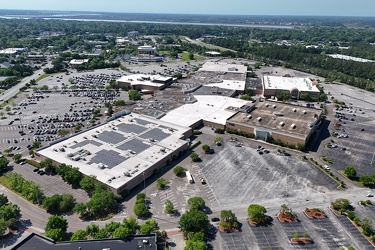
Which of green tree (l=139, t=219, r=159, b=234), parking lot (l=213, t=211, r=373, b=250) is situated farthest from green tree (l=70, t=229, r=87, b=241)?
parking lot (l=213, t=211, r=373, b=250)

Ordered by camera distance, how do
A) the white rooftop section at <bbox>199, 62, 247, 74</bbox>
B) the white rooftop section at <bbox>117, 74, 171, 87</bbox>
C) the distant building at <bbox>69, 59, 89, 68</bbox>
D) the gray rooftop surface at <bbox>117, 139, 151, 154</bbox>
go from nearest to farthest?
the gray rooftop surface at <bbox>117, 139, 151, 154</bbox>, the white rooftop section at <bbox>117, 74, 171, 87</bbox>, the white rooftop section at <bbox>199, 62, 247, 74</bbox>, the distant building at <bbox>69, 59, 89, 68</bbox>

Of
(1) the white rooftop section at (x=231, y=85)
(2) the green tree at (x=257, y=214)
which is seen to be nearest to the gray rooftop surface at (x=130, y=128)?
(2) the green tree at (x=257, y=214)

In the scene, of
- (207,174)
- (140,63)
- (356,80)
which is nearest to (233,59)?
(140,63)

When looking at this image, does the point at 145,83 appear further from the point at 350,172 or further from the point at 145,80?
the point at 350,172

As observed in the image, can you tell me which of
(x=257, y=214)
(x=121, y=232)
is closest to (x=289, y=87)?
(x=257, y=214)

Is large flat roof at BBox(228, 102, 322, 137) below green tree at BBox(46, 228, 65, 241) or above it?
above

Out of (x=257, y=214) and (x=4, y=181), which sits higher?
(x=257, y=214)

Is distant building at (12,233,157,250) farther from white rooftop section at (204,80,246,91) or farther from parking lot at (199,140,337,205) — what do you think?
white rooftop section at (204,80,246,91)
